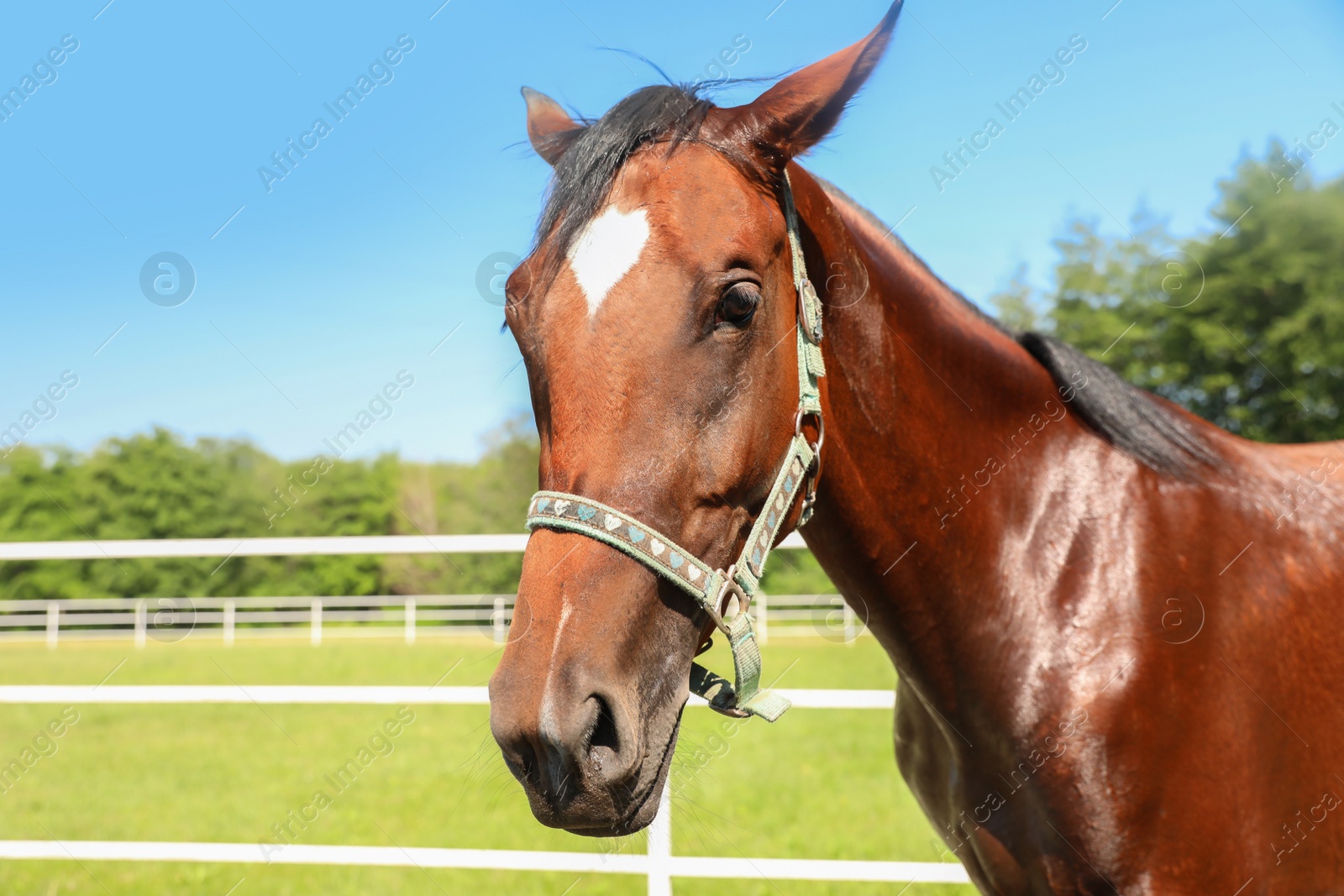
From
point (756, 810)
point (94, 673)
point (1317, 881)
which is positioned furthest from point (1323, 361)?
point (94, 673)

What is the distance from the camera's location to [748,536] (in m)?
1.42

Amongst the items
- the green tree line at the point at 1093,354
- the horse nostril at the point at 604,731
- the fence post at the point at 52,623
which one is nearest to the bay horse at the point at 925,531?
the horse nostril at the point at 604,731

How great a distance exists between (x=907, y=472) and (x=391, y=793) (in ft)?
20.4

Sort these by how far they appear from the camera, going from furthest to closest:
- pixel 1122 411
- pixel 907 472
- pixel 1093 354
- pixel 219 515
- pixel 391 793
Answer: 1. pixel 219 515
2. pixel 1093 354
3. pixel 391 793
4. pixel 1122 411
5. pixel 907 472

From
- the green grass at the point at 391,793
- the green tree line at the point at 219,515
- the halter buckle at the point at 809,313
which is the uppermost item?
the halter buckle at the point at 809,313

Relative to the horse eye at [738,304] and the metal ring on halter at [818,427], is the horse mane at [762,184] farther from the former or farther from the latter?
the metal ring on halter at [818,427]

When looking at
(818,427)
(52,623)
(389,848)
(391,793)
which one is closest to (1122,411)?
(818,427)

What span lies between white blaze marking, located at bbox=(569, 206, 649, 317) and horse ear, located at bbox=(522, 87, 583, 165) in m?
0.46

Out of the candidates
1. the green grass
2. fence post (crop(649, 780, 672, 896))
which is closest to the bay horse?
the green grass

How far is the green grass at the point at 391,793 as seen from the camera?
4.59 meters

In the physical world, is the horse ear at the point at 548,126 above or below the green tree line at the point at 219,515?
above

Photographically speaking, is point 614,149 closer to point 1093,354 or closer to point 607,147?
point 607,147

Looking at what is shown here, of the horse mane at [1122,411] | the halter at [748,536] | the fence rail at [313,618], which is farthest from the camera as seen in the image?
the fence rail at [313,618]

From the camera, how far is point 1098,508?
1.84 m
